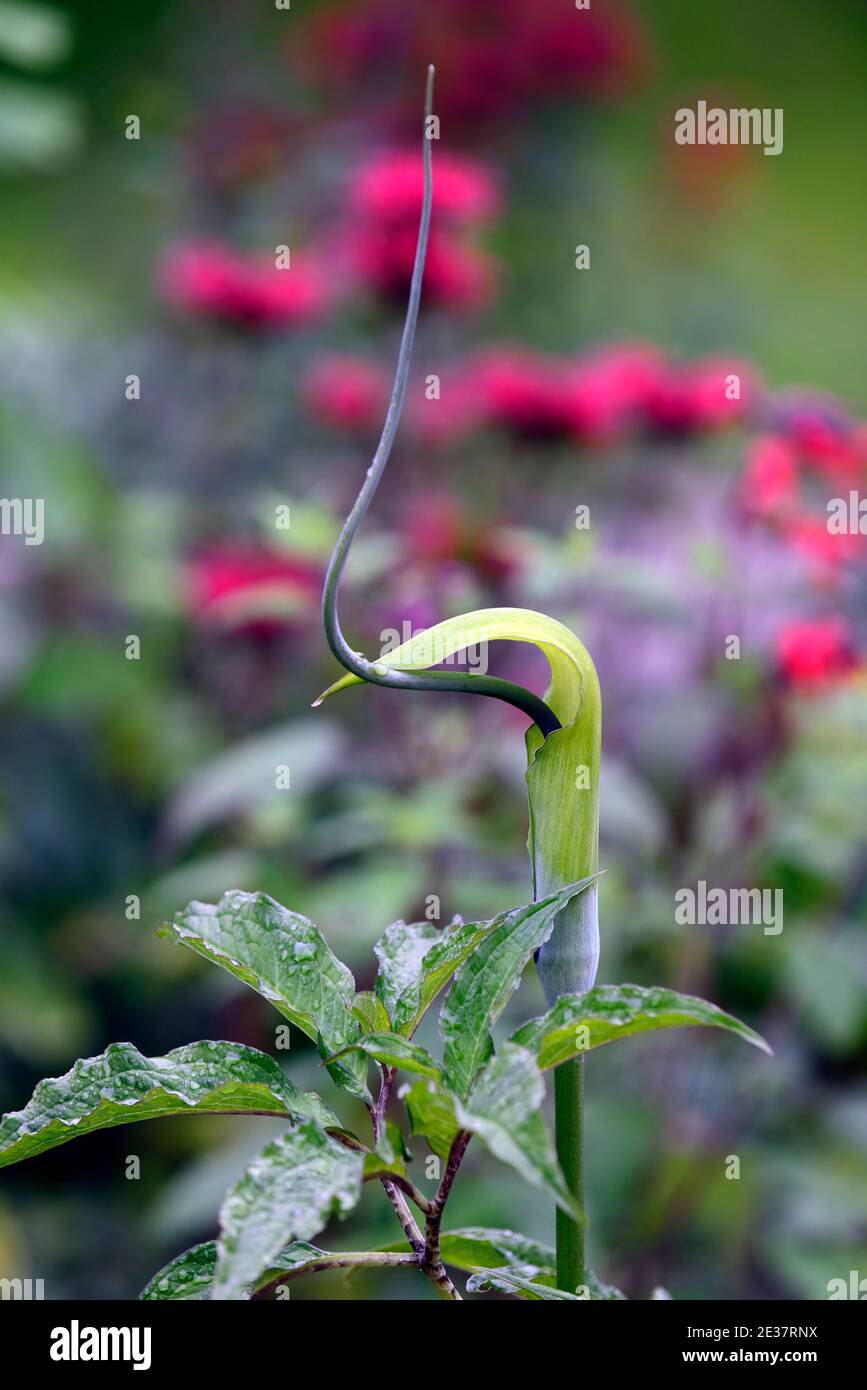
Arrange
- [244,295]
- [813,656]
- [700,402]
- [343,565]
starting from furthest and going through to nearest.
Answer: [244,295], [700,402], [813,656], [343,565]

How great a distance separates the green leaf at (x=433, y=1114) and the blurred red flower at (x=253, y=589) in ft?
2.02

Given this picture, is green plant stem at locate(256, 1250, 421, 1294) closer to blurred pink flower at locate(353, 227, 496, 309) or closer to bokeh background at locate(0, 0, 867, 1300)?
bokeh background at locate(0, 0, 867, 1300)

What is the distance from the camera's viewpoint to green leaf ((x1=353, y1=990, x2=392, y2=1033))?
29cm

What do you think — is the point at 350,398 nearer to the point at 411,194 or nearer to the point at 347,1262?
the point at 411,194

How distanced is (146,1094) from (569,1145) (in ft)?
0.27

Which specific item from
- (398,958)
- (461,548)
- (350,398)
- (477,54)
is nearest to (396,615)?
(461,548)

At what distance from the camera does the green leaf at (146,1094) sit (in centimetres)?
25

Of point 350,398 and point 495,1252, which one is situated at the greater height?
point 350,398

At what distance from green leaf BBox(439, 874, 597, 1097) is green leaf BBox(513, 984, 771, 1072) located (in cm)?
1

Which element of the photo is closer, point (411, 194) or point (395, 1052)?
point (395, 1052)

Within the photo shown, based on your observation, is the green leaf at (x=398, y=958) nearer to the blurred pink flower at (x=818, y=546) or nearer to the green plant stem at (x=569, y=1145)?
the green plant stem at (x=569, y=1145)

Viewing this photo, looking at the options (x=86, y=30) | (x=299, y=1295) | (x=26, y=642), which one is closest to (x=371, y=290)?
(x=26, y=642)

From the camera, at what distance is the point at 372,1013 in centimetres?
29

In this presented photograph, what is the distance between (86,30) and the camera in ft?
7.70
